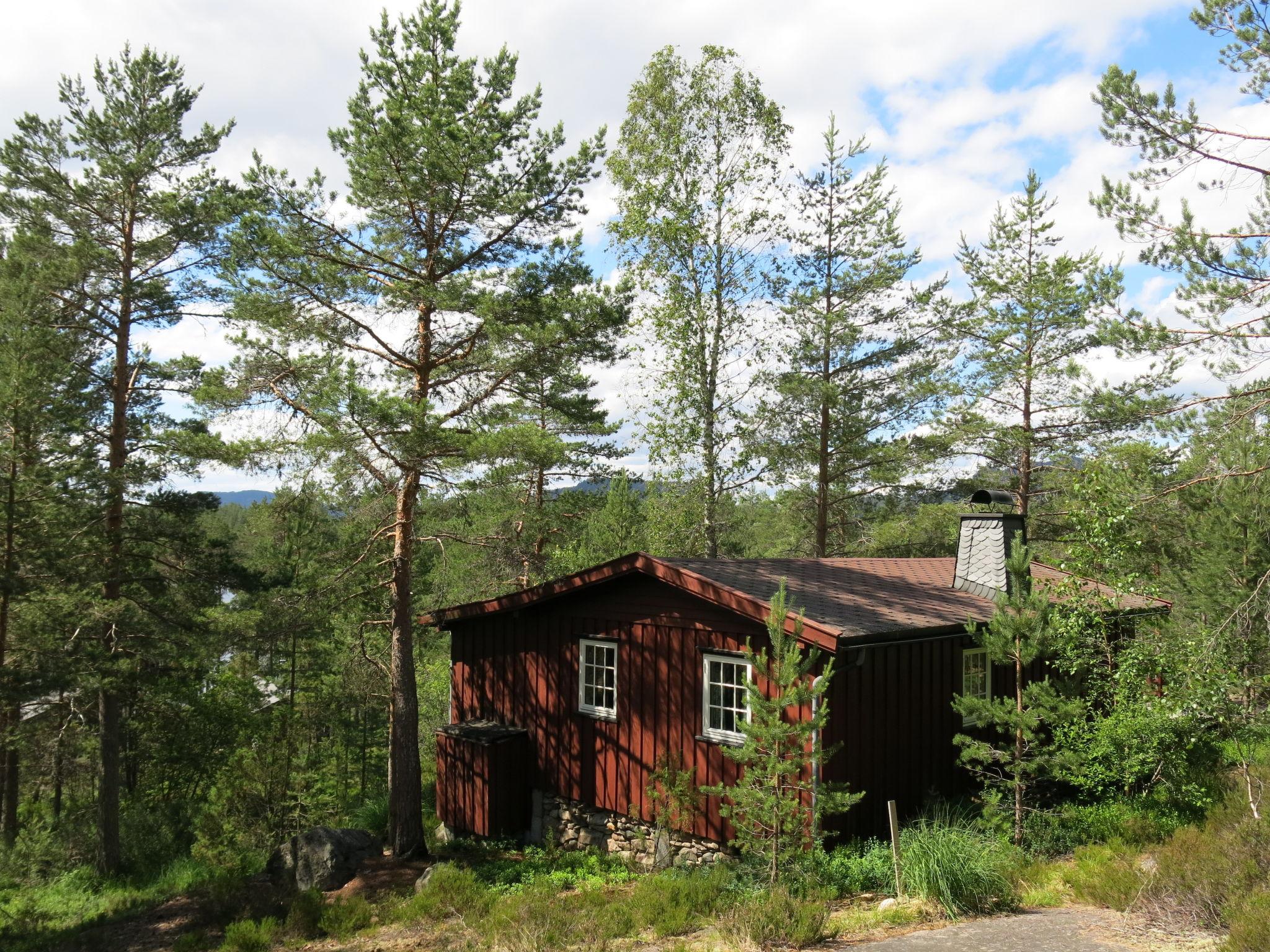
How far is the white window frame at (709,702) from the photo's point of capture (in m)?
10.2

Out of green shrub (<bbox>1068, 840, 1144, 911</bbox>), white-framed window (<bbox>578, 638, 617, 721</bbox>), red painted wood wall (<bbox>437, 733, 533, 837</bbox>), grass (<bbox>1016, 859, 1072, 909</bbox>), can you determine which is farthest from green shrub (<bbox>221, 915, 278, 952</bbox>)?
green shrub (<bbox>1068, 840, 1144, 911</bbox>)

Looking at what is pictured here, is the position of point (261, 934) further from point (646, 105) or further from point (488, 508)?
point (646, 105)

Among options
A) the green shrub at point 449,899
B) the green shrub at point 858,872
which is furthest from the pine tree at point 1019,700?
the green shrub at point 449,899

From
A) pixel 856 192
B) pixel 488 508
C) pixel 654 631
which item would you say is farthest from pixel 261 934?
pixel 856 192

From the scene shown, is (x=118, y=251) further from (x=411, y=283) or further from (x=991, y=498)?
(x=991, y=498)

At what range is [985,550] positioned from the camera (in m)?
13.0

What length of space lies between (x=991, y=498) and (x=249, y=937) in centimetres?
1220

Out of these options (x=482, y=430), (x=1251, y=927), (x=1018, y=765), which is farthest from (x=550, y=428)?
(x=1251, y=927)

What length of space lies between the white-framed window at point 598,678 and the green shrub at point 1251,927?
7439mm

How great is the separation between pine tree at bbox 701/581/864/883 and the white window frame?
4.29 ft

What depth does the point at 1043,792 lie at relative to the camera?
11.4 metres

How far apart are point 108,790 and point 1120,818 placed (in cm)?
1719

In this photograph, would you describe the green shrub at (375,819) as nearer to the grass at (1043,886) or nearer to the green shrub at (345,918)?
the green shrub at (345,918)

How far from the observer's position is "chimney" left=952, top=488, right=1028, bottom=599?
12.7 metres
